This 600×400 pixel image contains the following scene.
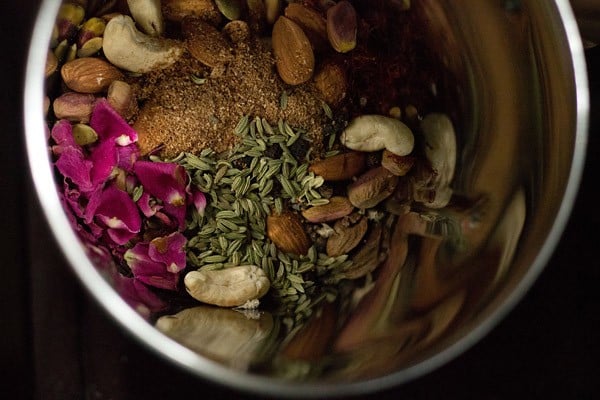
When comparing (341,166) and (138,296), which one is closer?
(138,296)

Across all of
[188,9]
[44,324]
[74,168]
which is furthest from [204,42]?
[44,324]

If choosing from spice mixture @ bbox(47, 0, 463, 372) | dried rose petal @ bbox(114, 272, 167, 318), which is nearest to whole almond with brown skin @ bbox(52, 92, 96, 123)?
spice mixture @ bbox(47, 0, 463, 372)

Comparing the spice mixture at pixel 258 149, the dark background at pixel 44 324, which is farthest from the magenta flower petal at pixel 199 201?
the dark background at pixel 44 324

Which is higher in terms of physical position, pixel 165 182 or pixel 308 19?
pixel 308 19

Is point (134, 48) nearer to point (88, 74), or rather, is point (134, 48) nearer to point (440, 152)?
point (88, 74)

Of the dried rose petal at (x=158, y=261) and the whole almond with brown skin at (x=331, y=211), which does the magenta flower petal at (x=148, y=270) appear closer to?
the dried rose petal at (x=158, y=261)

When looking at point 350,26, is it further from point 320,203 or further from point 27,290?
point 27,290

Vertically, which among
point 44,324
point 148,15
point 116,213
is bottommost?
point 44,324
